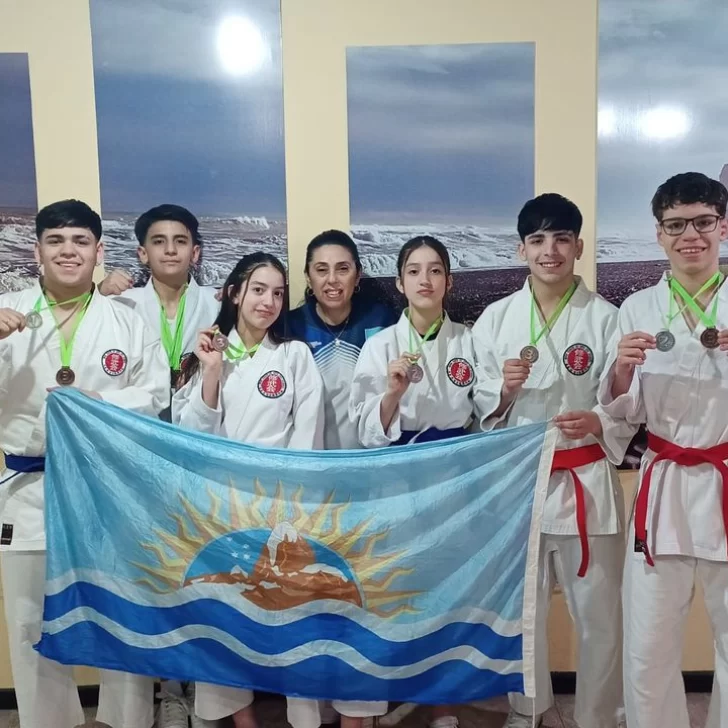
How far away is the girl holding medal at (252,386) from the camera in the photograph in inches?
101

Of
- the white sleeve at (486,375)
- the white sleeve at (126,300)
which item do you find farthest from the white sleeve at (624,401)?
the white sleeve at (126,300)

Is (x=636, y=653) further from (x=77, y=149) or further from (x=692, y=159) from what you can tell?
(x=77, y=149)

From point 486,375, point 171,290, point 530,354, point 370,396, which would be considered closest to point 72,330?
point 171,290

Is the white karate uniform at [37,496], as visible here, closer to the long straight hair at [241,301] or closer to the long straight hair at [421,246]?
the long straight hair at [241,301]

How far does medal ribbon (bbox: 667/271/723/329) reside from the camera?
7.76ft

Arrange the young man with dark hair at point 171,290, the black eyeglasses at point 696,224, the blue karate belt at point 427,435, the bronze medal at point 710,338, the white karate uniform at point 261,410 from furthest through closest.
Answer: the young man with dark hair at point 171,290 < the blue karate belt at point 427,435 < the white karate uniform at point 261,410 < the black eyeglasses at point 696,224 < the bronze medal at point 710,338

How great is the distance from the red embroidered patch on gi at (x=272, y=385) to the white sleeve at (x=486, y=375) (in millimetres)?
698

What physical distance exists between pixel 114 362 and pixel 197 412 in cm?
33

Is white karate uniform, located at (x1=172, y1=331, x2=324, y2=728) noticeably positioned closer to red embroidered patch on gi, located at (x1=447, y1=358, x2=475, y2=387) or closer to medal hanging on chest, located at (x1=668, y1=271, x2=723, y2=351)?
red embroidered patch on gi, located at (x1=447, y1=358, x2=475, y2=387)

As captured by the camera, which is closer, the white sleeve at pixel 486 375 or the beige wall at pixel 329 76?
the white sleeve at pixel 486 375

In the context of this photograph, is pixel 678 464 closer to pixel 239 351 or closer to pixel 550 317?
pixel 550 317

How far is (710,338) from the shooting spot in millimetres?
2305

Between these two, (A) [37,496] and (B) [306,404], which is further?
(B) [306,404]

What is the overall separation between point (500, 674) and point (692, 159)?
2002 mm
